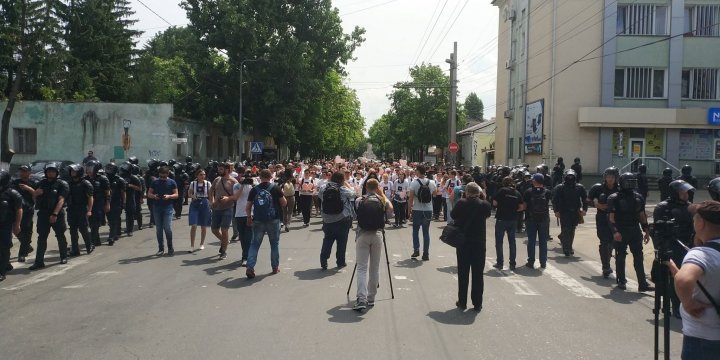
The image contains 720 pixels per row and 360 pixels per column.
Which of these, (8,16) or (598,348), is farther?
(8,16)

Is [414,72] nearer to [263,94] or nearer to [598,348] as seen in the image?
[263,94]

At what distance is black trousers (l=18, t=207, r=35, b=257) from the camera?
1092 cm

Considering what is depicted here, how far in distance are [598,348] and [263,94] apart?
121ft

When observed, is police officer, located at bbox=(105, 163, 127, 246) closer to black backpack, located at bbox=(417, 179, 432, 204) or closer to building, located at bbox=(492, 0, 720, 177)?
black backpack, located at bbox=(417, 179, 432, 204)

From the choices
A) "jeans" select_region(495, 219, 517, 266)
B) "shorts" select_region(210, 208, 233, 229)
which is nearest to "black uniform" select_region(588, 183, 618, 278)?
"jeans" select_region(495, 219, 517, 266)

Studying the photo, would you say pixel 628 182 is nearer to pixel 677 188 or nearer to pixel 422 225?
pixel 677 188

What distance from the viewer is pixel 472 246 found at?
8188 mm

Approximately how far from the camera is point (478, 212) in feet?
27.1

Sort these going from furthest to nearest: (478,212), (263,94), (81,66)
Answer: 1. (81,66)
2. (263,94)
3. (478,212)

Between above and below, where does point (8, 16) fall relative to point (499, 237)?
above

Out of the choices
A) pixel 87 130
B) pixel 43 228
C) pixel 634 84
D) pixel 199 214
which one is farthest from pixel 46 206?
pixel 634 84

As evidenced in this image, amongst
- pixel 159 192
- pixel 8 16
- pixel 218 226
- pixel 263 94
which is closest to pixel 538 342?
pixel 218 226

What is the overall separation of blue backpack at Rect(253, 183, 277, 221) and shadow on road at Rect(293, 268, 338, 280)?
3.42ft

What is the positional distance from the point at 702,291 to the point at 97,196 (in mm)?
12315
